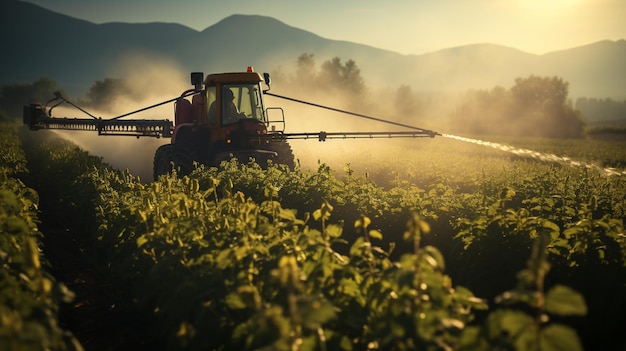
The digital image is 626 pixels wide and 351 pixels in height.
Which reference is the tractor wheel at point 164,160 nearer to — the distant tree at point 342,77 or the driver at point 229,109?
the driver at point 229,109

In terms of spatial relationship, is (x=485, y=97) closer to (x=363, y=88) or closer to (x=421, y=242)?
(x=363, y=88)

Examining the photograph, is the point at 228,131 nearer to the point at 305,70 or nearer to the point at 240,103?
the point at 240,103

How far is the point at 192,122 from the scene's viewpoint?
58.5 feet

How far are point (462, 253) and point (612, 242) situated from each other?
1.60 metres

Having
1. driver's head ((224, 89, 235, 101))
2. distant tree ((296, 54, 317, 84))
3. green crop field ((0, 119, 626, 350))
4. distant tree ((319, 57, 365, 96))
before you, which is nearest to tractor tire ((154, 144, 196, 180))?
driver's head ((224, 89, 235, 101))

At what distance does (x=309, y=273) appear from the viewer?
15.0 feet

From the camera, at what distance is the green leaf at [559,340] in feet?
9.47

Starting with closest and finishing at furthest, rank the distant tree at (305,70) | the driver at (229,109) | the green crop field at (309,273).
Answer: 1. the green crop field at (309,273)
2. the driver at (229,109)
3. the distant tree at (305,70)

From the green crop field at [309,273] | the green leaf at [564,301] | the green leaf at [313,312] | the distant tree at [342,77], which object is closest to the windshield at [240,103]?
the green crop field at [309,273]

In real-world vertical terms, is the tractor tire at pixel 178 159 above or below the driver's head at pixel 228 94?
below

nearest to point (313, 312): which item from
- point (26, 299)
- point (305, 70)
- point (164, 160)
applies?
point (26, 299)

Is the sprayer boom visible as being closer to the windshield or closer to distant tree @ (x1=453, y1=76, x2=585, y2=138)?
the windshield

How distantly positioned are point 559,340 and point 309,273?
80.6 inches

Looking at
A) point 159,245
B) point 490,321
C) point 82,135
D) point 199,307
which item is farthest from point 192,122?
point 82,135
